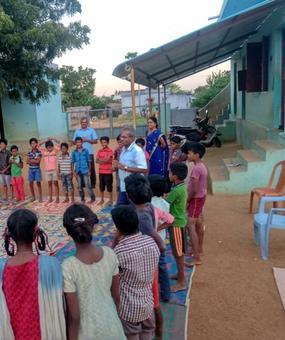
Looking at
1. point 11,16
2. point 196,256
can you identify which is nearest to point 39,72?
point 11,16

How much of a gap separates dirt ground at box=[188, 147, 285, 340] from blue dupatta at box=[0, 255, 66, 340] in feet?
4.72

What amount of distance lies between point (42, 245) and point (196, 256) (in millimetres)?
2342

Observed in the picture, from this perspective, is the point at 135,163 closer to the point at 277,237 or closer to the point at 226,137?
the point at 277,237

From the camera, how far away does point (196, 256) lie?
157 inches

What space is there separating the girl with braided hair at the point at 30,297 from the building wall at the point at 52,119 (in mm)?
15207

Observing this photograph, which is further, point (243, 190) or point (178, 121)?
point (178, 121)

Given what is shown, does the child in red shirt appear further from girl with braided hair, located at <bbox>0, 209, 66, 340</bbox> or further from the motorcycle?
the motorcycle

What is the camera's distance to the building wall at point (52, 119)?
54.0 ft

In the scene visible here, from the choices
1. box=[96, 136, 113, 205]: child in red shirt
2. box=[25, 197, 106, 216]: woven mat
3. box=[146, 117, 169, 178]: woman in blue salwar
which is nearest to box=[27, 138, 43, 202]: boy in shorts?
box=[25, 197, 106, 216]: woven mat

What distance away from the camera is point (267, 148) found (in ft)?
22.8

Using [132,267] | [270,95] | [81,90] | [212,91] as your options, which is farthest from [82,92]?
[132,267]

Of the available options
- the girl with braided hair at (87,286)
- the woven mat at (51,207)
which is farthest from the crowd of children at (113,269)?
the woven mat at (51,207)

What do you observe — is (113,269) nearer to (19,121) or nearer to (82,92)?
(19,121)

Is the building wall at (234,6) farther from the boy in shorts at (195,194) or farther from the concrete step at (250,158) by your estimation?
the boy in shorts at (195,194)
